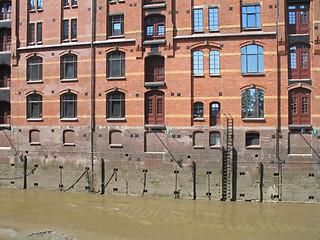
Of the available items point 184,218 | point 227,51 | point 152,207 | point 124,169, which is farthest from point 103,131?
point 227,51

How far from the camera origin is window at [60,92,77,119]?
1933 centimetres

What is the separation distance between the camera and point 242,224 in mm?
13445

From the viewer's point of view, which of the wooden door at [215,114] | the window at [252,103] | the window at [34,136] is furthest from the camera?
the window at [34,136]

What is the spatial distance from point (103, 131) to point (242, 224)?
10.3 metres

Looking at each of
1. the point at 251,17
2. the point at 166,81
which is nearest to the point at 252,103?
the point at 251,17

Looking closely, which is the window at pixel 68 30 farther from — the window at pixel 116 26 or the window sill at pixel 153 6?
the window sill at pixel 153 6

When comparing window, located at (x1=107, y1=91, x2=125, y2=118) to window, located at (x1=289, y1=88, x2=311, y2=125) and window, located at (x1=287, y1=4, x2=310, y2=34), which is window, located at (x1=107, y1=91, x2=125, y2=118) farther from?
window, located at (x1=287, y1=4, x2=310, y2=34)

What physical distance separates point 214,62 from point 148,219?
1023cm

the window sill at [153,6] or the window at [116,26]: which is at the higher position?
the window sill at [153,6]

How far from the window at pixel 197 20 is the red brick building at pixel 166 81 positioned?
65 mm

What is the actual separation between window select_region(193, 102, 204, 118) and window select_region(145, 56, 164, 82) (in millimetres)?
2850

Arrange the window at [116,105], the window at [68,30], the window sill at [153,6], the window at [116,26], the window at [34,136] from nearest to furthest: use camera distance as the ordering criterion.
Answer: the window sill at [153,6] < the window at [116,105] < the window at [116,26] < the window at [68,30] < the window at [34,136]

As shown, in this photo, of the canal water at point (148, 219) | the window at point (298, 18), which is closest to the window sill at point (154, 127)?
the canal water at point (148, 219)

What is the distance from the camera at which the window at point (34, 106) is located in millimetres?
19969
